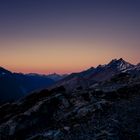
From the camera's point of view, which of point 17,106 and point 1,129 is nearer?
point 1,129

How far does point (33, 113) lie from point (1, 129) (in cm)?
473

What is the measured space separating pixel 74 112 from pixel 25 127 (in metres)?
6.48

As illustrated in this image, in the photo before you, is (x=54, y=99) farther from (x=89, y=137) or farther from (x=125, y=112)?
(x=89, y=137)

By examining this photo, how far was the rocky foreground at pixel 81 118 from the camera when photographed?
83.8 ft

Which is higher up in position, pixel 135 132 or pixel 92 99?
pixel 92 99

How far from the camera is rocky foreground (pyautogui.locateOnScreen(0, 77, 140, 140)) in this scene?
25552 mm

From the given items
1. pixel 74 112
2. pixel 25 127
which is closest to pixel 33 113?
pixel 25 127

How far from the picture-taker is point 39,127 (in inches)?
1248

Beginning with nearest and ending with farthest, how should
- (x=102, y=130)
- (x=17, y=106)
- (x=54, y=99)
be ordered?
(x=102, y=130)
(x=54, y=99)
(x=17, y=106)

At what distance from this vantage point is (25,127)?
32062 millimetres

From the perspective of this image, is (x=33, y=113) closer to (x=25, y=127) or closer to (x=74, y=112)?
(x=25, y=127)

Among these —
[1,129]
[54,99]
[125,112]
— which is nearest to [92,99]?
[54,99]

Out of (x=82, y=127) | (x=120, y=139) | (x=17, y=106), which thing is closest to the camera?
(x=120, y=139)

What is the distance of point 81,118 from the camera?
30.8 m
